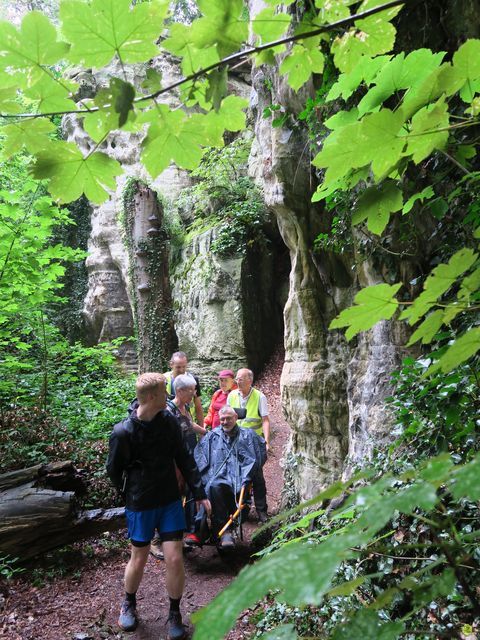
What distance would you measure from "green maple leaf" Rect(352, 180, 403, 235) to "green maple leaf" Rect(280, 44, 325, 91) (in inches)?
13.9

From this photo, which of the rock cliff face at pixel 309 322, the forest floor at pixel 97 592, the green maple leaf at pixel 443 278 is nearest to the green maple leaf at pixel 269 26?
the green maple leaf at pixel 443 278

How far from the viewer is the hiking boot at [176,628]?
3146mm

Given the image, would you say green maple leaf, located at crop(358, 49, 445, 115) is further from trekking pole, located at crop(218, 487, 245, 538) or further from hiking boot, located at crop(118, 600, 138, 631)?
trekking pole, located at crop(218, 487, 245, 538)

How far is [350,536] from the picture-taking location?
459 millimetres

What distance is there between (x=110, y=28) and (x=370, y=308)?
31.8 inches

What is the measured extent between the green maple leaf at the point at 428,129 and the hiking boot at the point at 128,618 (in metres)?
3.91

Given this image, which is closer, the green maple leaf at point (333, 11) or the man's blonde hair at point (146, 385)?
the green maple leaf at point (333, 11)

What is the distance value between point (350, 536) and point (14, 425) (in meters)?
6.13

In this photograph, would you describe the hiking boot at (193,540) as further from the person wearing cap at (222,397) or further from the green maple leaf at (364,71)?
the green maple leaf at (364,71)

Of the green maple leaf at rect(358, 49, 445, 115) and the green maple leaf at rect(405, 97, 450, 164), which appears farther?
the green maple leaf at rect(358, 49, 445, 115)

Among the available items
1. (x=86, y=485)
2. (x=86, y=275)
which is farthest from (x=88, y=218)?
(x=86, y=485)

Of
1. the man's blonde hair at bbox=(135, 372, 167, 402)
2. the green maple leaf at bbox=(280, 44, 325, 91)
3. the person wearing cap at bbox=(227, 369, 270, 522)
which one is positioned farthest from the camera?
the person wearing cap at bbox=(227, 369, 270, 522)

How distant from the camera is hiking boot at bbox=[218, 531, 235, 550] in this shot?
4176mm

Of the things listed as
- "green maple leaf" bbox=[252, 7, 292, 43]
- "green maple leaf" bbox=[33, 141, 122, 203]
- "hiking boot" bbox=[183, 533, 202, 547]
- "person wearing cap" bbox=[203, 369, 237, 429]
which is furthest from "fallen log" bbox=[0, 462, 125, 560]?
"green maple leaf" bbox=[252, 7, 292, 43]
